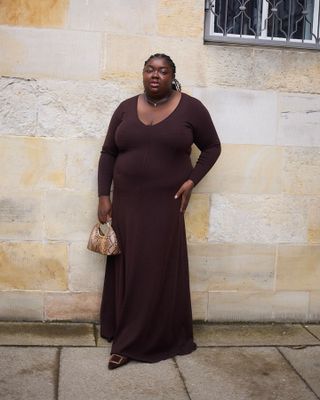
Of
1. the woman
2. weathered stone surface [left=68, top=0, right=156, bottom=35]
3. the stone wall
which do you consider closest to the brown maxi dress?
the woman

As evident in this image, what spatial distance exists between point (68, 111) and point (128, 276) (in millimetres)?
1265

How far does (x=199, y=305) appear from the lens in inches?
173

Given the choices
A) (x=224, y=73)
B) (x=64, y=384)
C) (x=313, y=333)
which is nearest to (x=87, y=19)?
(x=224, y=73)

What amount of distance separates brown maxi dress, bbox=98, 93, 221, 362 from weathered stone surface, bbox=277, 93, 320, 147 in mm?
726

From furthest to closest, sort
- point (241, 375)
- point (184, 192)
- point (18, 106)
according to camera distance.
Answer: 1. point (18, 106)
2. point (184, 192)
3. point (241, 375)

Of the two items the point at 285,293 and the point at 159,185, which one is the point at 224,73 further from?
the point at 285,293

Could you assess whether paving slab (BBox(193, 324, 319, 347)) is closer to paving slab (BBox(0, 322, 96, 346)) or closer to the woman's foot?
the woman's foot

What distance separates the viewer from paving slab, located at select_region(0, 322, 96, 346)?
3.91 meters

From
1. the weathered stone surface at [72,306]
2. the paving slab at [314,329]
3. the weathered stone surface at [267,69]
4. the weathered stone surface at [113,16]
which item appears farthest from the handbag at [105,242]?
the paving slab at [314,329]

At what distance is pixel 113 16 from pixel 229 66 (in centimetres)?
91

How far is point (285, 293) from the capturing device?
448 centimetres

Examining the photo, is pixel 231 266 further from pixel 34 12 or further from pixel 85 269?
pixel 34 12

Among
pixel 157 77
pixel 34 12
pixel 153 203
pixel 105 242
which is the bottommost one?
pixel 105 242

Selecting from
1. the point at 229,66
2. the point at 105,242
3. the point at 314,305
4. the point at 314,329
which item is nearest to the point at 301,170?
the point at 229,66
